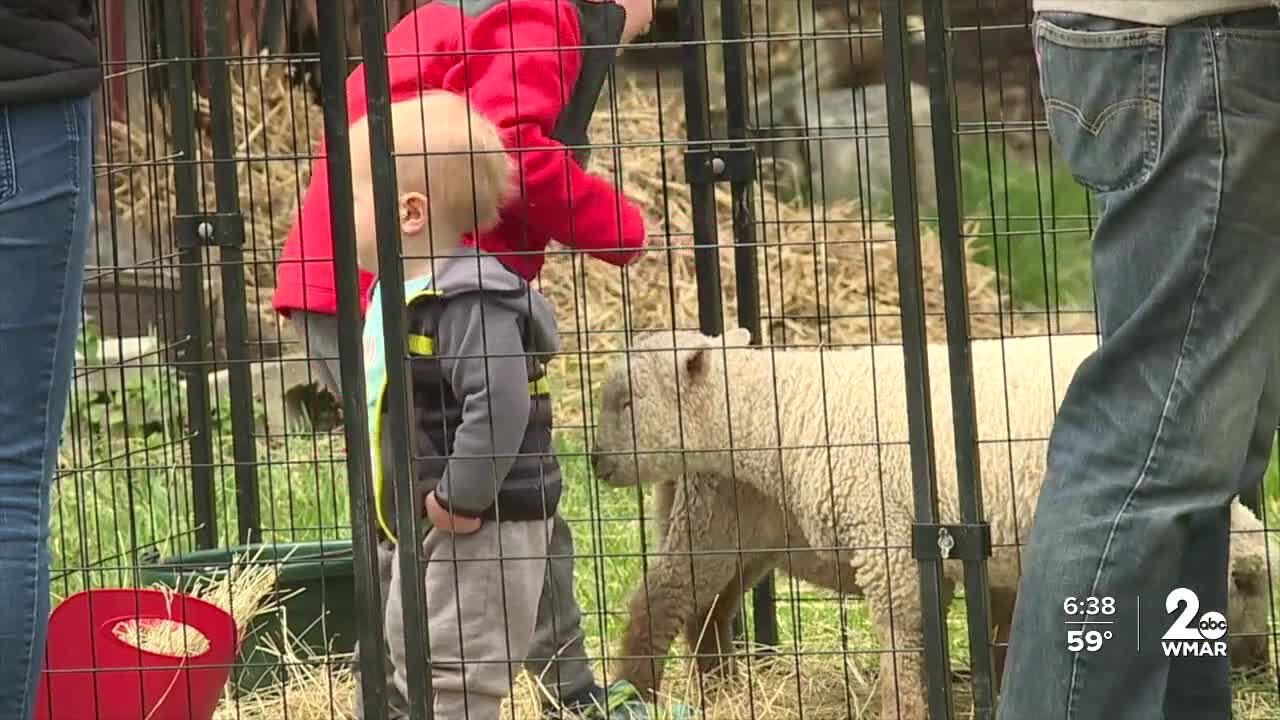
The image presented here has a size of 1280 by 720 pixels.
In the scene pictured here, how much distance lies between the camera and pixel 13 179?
2916 mm

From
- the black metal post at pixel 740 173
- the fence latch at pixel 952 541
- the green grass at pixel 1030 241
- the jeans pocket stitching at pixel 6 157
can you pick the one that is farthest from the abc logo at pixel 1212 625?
the green grass at pixel 1030 241

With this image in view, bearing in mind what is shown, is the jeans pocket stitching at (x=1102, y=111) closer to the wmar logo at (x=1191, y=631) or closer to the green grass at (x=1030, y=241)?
the wmar logo at (x=1191, y=631)

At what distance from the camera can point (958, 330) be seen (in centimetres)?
367

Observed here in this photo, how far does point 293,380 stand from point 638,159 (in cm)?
180

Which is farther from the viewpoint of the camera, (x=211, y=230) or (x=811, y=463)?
(x=211, y=230)

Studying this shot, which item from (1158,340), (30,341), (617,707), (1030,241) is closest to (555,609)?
(617,707)

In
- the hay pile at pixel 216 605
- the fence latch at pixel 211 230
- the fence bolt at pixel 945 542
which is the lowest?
the hay pile at pixel 216 605

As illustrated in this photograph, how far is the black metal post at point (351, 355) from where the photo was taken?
374cm

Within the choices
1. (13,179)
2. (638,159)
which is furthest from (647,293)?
(13,179)

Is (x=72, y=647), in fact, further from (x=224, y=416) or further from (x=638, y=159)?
(x=638, y=159)

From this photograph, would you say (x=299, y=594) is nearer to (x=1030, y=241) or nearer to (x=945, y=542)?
(x=945, y=542)

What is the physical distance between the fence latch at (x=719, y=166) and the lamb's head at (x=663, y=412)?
1.40 ft

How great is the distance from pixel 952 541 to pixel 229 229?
7.64ft

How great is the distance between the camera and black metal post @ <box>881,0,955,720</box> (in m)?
3.64
